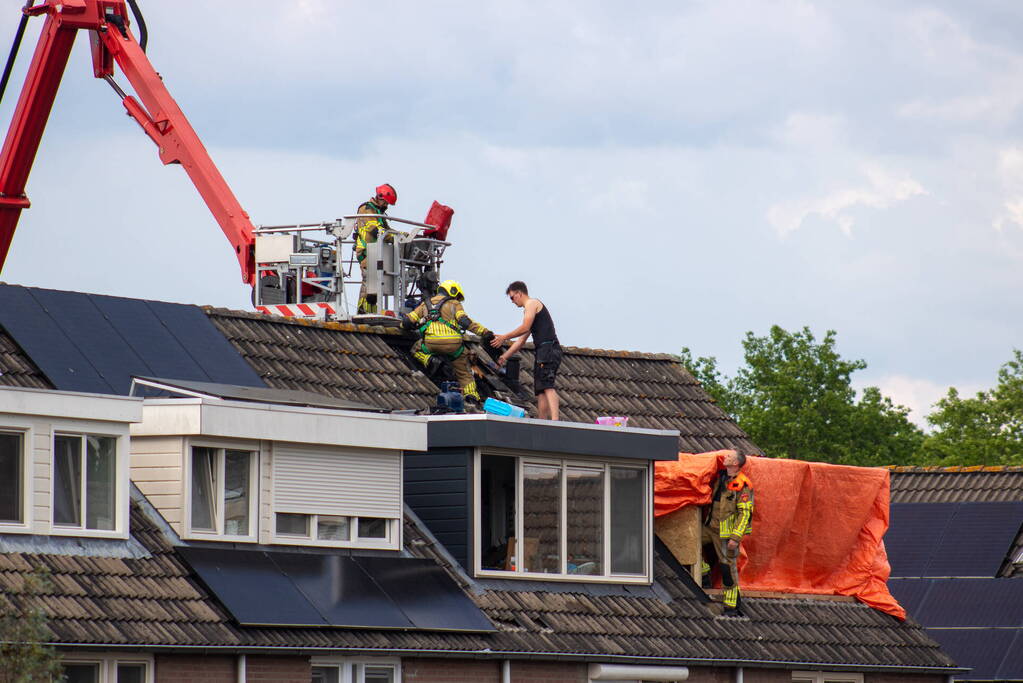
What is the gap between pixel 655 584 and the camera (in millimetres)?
27656

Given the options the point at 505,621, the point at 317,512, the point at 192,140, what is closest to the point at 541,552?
the point at 505,621

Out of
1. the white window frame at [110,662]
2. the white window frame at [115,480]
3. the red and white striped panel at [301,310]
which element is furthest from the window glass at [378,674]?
the red and white striped panel at [301,310]

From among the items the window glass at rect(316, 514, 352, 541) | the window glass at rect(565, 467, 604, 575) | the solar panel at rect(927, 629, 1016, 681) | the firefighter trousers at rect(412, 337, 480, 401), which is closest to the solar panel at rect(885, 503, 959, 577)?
the solar panel at rect(927, 629, 1016, 681)

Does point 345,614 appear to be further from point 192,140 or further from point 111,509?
point 192,140

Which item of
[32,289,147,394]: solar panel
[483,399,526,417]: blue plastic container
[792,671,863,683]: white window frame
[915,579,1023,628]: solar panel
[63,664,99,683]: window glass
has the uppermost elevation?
[32,289,147,394]: solar panel

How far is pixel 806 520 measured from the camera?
30250 millimetres

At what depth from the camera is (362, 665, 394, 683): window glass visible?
912 inches

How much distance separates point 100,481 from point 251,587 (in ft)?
6.40

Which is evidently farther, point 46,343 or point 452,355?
point 452,355

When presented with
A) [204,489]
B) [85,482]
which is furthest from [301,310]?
[85,482]

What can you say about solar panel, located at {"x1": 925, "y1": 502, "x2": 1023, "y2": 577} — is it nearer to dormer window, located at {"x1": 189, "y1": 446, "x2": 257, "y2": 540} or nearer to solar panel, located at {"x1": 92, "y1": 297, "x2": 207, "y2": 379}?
solar panel, located at {"x1": 92, "y1": 297, "x2": 207, "y2": 379}

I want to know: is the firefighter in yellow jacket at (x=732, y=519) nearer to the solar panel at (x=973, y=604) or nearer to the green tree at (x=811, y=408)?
the solar panel at (x=973, y=604)

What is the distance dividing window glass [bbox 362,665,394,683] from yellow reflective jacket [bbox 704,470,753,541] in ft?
21.0

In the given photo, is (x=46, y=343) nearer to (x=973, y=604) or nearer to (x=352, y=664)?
(x=352, y=664)
